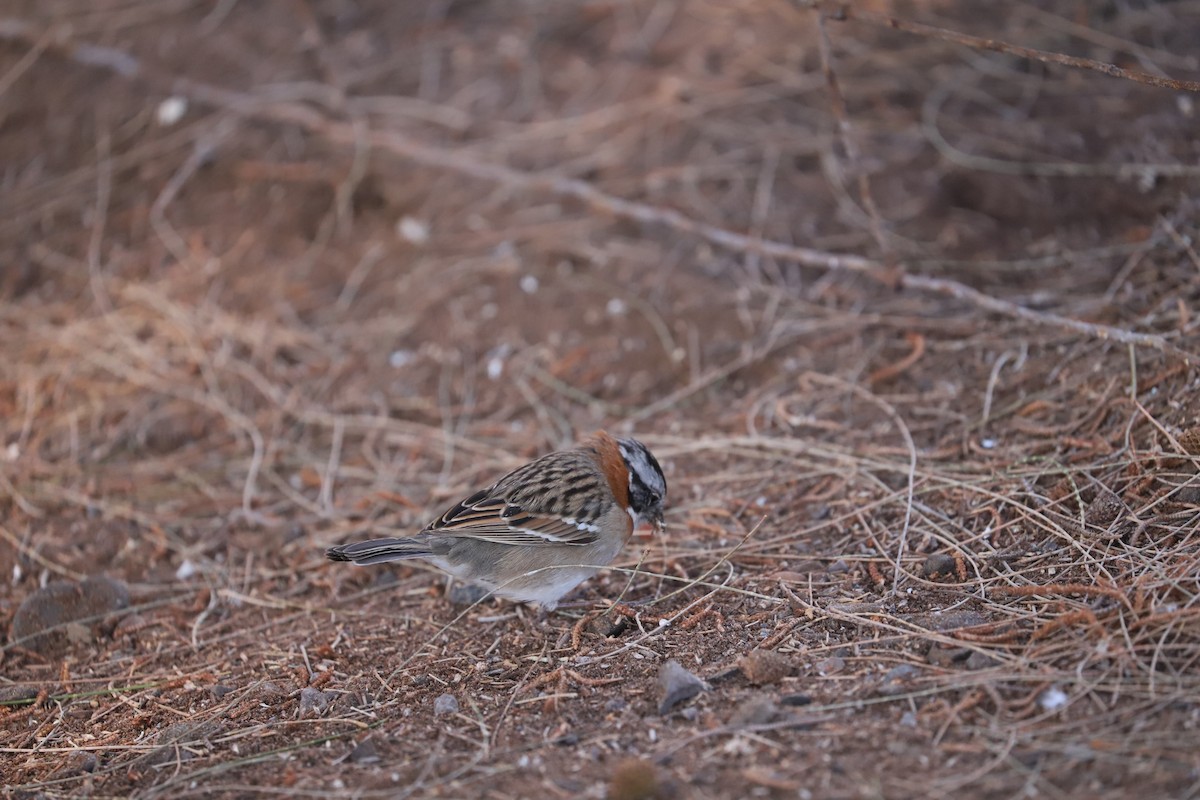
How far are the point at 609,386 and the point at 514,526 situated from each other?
170 cm

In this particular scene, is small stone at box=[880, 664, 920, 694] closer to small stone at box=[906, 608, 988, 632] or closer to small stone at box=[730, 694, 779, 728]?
small stone at box=[906, 608, 988, 632]

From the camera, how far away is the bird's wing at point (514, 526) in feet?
14.7

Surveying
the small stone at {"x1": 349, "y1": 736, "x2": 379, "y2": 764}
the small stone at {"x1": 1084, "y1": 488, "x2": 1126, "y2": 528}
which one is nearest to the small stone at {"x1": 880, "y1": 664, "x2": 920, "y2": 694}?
the small stone at {"x1": 1084, "y1": 488, "x2": 1126, "y2": 528}

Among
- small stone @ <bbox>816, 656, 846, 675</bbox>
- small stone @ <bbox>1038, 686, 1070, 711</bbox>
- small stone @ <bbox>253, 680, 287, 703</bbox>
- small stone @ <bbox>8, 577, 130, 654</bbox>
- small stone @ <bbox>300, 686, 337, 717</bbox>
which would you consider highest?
small stone @ <bbox>1038, 686, 1070, 711</bbox>

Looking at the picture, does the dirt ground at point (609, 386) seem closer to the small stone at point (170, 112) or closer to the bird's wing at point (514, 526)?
the small stone at point (170, 112)

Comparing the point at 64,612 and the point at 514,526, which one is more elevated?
the point at 514,526

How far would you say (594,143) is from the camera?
7695 millimetres

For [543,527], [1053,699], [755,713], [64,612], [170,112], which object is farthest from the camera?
[170,112]

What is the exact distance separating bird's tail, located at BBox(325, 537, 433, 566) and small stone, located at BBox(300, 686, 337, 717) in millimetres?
530

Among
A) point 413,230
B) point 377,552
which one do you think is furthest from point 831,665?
point 413,230

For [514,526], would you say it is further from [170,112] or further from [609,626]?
[170,112]

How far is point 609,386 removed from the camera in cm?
606

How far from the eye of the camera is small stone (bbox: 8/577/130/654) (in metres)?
4.63

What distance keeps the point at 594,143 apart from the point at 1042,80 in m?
3.01
